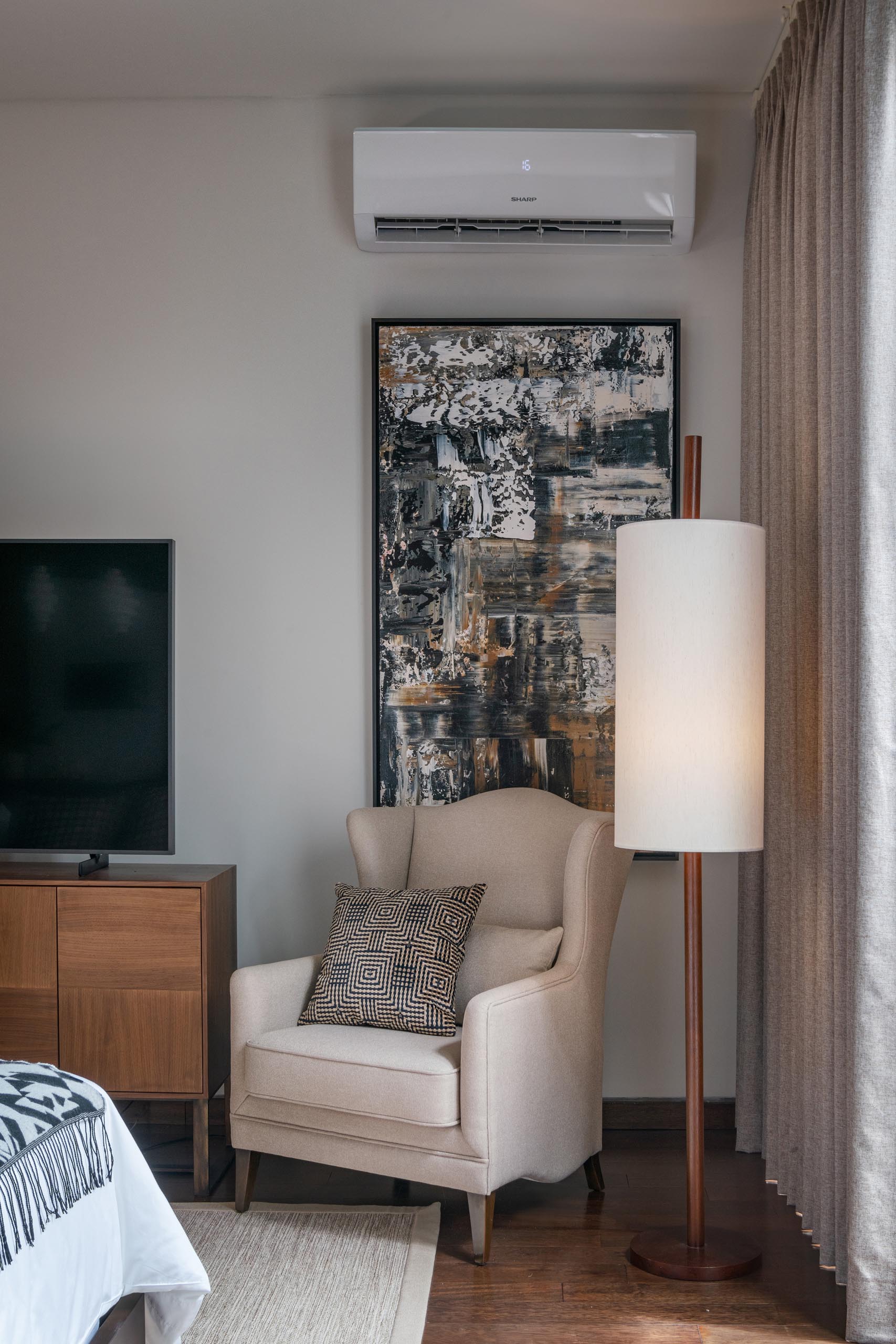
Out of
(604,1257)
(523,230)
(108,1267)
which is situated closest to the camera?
(108,1267)

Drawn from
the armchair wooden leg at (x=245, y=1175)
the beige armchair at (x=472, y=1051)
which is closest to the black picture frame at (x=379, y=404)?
the beige armchair at (x=472, y=1051)

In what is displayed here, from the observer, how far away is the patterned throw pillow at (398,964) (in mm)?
2699

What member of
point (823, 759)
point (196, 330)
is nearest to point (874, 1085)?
point (823, 759)

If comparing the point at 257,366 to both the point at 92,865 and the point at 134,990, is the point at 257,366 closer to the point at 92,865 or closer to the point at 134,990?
the point at 92,865

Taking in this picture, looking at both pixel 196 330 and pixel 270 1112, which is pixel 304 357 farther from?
pixel 270 1112

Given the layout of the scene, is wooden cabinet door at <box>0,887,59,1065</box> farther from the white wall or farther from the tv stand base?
the white wall

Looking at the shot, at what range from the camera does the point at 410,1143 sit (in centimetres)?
248

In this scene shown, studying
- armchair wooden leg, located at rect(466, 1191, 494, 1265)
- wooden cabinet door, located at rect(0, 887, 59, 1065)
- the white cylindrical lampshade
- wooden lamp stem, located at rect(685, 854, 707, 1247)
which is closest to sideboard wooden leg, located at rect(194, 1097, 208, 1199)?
wooden cabinet door, located at rect(0, 887, 59, 1065)

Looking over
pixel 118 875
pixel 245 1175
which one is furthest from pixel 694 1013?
pixel 118 875

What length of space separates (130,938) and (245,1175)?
686mm

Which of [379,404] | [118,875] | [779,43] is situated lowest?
[118,875]

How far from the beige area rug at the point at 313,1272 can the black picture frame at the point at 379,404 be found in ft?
3.99

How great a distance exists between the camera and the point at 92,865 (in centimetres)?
312

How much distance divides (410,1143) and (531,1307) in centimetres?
42
